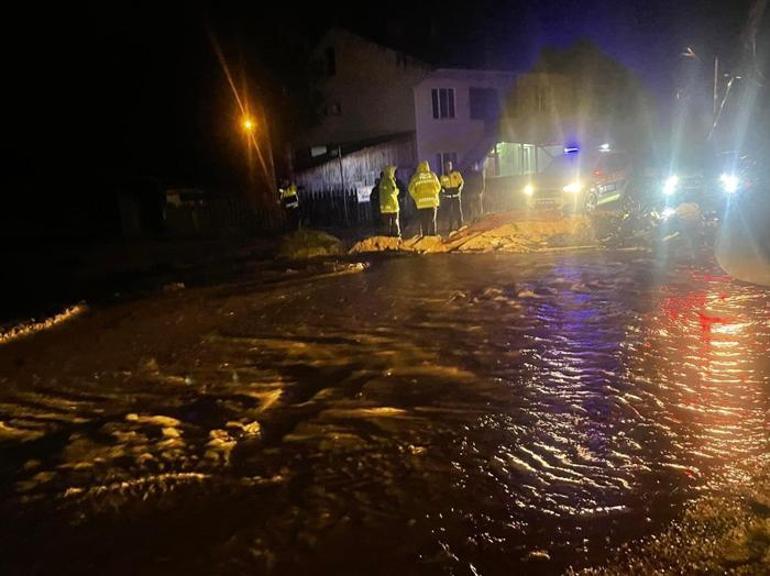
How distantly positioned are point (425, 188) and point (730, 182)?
7.38 m

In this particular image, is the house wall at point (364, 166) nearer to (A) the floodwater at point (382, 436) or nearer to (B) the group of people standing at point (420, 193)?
(B) the group of people standing at point (420, 193)

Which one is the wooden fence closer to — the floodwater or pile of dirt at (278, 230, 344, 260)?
pile of dirt at (278, 230, 344, 260)

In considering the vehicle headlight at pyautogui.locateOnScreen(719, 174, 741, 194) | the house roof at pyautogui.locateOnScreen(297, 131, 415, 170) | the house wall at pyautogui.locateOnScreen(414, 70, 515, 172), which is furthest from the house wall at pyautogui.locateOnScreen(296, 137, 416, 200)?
the vehicle headlight at pyautogui.locateOnScreen(719, 174, 741, 194)

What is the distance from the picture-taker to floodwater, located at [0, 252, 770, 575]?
368 centimetres

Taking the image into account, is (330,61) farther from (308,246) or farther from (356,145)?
(308,246)

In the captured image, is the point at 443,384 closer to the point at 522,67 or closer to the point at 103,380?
the point at 103,380

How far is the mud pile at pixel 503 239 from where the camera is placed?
15781 millimetres

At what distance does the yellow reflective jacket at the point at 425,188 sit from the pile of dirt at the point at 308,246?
2257 mm

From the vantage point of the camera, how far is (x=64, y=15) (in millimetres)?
21922

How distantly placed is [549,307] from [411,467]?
5.06 meters

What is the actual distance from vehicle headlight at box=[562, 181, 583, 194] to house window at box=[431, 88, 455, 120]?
40.7 ft

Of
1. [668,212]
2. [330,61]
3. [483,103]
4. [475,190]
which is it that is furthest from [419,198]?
[330,61]

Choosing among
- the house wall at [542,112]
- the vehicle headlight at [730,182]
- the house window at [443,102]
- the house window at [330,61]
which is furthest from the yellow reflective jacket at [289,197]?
the house wall at [542,112]

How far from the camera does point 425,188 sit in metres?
17.1
